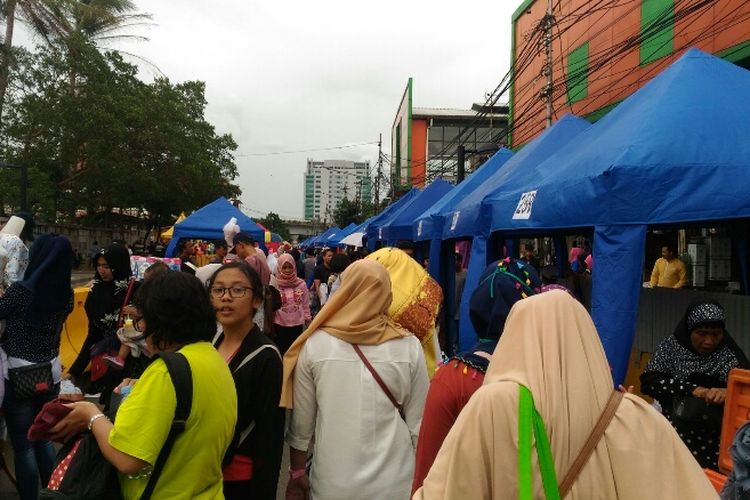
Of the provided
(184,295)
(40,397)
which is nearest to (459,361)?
(184,295)

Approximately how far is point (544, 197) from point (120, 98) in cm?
2516

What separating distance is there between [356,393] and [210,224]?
10.9 meters

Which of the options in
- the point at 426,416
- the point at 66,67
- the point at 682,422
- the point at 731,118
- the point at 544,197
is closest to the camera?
the point at 426,416

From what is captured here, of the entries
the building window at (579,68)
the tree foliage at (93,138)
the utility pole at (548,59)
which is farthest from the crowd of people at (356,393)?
the tree foliage at (93,138)

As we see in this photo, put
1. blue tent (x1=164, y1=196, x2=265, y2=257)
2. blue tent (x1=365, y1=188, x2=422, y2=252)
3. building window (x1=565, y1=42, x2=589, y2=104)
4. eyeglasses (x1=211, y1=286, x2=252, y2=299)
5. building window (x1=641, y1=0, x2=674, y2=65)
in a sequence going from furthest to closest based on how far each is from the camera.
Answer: building window (x1=565, y1=42, x2=589, y2=104) < blue tent (x1=365, y1=188, x2=422, y2=252) < building window (x1=641, y1=0, x2=674, y2=65) < blue tent (x1=164, y1=196, x2=265, y2=257) < eyeglasses (x1=211, y1=286, x2=252, y2=299)

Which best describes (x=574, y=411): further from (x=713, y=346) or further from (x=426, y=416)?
(x=713, y=346)

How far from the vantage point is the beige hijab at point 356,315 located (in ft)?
8.79

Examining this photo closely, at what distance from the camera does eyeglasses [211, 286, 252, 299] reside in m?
2.83

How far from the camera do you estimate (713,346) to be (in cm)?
350

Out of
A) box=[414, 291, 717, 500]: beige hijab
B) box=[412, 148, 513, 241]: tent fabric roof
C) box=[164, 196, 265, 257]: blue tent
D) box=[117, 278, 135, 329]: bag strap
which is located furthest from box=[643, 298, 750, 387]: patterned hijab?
box=[164, 196, 265, 257]: blue tent

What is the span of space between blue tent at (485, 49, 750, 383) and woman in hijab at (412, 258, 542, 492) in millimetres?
1716

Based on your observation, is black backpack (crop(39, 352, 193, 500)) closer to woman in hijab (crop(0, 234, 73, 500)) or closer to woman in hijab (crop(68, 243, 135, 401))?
woman in hijab (crop(0, 234, 73, 500))

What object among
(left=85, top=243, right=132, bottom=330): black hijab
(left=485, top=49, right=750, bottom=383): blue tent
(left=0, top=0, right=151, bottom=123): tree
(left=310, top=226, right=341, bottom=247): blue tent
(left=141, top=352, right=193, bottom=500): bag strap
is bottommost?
(left=141, top=352, right=193, bottom=500): bag strap

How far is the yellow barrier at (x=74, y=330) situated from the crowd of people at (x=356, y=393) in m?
3.61
